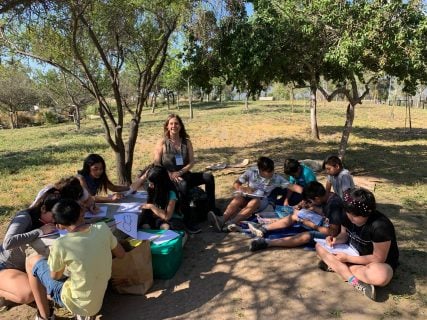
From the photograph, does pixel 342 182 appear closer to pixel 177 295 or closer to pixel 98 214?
pixel 177 295

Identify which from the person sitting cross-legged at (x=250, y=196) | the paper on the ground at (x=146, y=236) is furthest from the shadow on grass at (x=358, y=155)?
the paper on the ground at (x=146, y=236)

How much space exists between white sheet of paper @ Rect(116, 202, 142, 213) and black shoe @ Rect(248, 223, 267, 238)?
1395 mm

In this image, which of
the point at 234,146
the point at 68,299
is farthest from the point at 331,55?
the point at 234,146

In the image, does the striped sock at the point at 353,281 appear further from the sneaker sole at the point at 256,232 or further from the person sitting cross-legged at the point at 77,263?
the person sitting cross-legged at the point at 77,263

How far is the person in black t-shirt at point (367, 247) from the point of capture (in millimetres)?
3590

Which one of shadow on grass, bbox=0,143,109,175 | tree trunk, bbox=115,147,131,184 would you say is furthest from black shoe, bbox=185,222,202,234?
shadow on grass, bbox=0,143,109,175

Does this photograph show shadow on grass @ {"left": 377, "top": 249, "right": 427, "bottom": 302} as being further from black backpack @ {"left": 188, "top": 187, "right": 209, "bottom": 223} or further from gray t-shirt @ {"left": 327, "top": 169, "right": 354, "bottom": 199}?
black backpack @ {"left": 188, "top": 187, "right": 209, "bottom": 223}

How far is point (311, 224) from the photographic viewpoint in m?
4.72

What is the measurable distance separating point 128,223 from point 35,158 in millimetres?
9674

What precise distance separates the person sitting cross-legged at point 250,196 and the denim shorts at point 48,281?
2434 millimetres

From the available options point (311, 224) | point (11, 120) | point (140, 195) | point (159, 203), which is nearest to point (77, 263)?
point (159, 203)

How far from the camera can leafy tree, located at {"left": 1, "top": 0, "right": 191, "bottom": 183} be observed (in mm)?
6789

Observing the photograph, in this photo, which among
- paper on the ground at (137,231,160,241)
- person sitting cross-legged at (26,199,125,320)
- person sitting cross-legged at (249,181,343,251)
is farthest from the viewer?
person sitting cross-legged at (249,181,343,251)

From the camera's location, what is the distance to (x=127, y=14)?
7.60 metres
